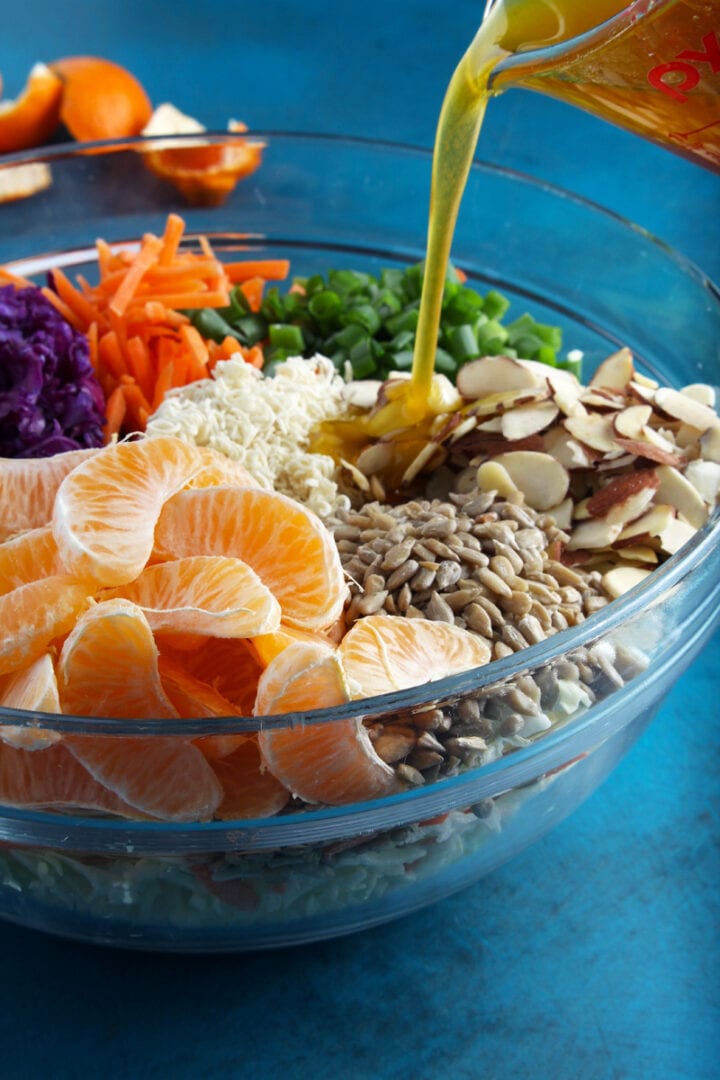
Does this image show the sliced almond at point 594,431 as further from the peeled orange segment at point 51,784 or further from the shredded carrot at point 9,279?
the shredded carrot at point 9,279

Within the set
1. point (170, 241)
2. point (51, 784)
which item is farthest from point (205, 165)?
point (51, 784)

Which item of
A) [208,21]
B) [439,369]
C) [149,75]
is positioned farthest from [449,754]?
[208,21]

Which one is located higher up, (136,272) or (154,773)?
(136,272)

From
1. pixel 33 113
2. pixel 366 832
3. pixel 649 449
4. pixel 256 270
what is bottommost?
pixel 366 832

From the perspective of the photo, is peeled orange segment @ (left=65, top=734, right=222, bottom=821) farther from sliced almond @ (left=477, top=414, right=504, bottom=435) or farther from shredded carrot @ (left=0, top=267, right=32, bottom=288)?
shredded carrot @ (left=0, top=267, right=32, bottom=288)

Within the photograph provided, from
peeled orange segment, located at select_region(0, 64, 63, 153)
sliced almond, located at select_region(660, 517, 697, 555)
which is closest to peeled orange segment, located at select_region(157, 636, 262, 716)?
sliced almond, located at select_region(660, 517, 697, 555)

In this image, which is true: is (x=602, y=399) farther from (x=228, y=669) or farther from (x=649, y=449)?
(x=228, y=669)
